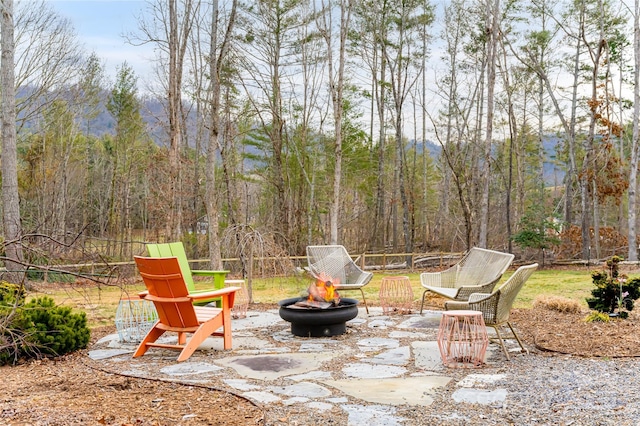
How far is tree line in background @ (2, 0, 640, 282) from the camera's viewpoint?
1299cm

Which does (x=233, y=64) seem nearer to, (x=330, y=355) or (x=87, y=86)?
(x=87, y=86)

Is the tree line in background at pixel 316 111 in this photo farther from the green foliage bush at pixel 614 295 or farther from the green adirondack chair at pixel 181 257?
the green foliage bush at pixel 614 295

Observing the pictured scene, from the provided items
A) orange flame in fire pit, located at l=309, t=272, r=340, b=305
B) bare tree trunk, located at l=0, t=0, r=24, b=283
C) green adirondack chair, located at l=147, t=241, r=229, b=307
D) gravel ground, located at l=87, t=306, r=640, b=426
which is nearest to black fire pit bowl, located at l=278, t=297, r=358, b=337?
orange flame in fire pit, located at l=309, t=272, r=340, b=305

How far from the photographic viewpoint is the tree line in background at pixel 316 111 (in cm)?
1299

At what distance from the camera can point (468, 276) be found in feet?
21.5

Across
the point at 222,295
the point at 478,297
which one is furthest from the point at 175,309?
the point at 478,297

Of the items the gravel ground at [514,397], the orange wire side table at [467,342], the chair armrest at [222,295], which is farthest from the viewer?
the chair armrest at [222,295]

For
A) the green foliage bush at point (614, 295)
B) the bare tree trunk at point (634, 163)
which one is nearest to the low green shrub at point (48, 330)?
the green foliage bush at point (614, 295)

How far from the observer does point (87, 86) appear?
599 inches

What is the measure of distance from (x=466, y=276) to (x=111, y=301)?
5.93 m

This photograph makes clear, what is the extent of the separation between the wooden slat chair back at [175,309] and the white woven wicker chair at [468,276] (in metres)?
2.49

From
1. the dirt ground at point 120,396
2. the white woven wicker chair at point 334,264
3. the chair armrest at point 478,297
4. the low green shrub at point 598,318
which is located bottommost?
the dirt ground at point 120,396

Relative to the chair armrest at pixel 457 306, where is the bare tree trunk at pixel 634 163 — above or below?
above

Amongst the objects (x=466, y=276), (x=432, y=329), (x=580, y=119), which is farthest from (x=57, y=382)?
(x=580, y=119)
